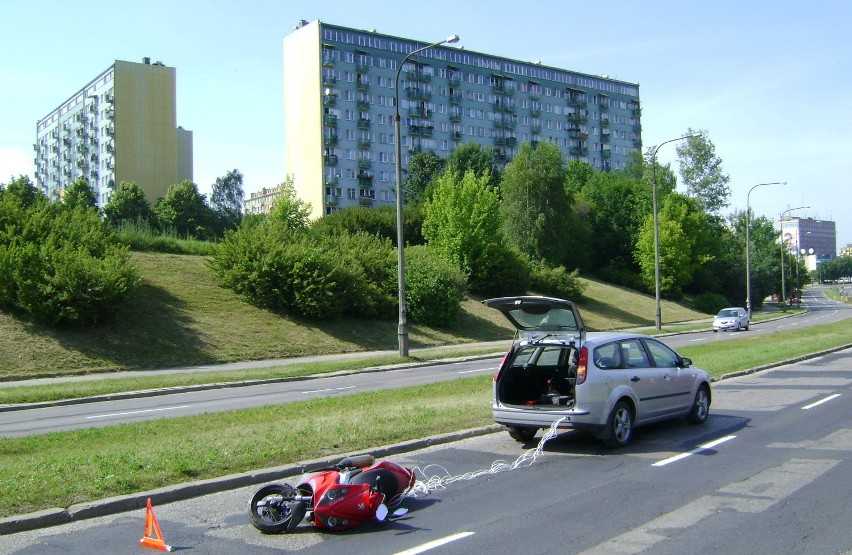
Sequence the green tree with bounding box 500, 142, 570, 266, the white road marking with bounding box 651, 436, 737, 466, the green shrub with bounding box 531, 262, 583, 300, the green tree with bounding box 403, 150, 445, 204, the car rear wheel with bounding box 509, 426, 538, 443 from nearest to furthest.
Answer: the white road marking with bounding box 651, 436, 737, 466 → the car rear wheel with bounding box 509, 426, 538, 443 → the green shrub with bounding box 531, 262, 583, 300 → the green tree with bounding box 500, 142, 570, 266 → the green tree with bounding box 403, 150, 445, 204

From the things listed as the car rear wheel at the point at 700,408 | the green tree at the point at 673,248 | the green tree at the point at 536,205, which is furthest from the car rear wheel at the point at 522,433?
the green tree at the point at 673,248

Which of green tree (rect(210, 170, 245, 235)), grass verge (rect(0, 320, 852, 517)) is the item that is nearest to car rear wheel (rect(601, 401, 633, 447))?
grass verge (rect(0, 320, 852, 517))

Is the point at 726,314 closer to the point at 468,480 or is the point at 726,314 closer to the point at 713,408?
the point at 713,408

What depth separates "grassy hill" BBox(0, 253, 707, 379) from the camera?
27.0 meters

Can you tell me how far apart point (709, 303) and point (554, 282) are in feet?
80.1

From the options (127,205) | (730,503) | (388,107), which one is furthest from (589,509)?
(388,107)

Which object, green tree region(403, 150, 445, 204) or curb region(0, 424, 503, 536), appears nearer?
curb region(0, 424, 503, 536)

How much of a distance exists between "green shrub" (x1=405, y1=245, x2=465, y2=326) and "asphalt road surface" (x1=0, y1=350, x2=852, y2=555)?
29.2 m

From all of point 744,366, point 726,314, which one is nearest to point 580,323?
point 744,366

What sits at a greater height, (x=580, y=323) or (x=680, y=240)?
(x=680, y=240)

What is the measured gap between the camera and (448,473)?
891cm

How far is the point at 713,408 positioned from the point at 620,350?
4013 mm

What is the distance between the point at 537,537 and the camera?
6398 mm

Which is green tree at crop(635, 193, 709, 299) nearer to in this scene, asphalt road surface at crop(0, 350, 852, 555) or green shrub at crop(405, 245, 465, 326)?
green shrub at crop(405, 245, 465, 326)
